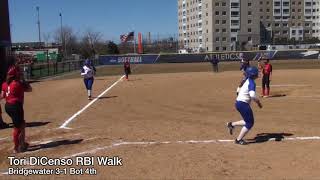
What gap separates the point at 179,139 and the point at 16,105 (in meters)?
3.56

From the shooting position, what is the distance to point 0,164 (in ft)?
29.6

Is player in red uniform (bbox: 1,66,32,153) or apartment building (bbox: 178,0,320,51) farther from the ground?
apartment building (bbox: 178,0,320,51)

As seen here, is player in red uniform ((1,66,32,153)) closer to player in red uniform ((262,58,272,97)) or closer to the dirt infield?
the dirt infield

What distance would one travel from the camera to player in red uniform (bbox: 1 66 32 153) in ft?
32.5

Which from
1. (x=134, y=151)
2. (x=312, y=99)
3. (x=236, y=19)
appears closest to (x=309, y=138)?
(x=134, y=151)

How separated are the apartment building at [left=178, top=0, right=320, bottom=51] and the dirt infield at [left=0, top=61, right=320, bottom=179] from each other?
451 ft

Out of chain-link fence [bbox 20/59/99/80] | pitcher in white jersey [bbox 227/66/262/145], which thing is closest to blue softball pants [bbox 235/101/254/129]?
pitcher in white jersey [bbox 227/66/262/145]

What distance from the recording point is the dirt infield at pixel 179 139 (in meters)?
8.24

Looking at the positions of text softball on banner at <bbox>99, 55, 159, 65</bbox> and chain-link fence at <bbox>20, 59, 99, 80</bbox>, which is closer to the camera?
chain-link fence at <bbox>20, 59, 99, 80</bbox>

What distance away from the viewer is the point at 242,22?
516 feet

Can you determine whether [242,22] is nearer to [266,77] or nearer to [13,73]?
[266,77]

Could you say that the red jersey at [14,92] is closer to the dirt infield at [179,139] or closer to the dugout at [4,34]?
the dirt infield at [179,139]

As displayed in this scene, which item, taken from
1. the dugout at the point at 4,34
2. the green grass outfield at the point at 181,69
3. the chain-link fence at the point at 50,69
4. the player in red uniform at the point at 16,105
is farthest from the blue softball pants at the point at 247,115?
the green grass outfield at the point at 181,69

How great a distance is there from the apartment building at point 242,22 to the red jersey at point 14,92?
14431cm
